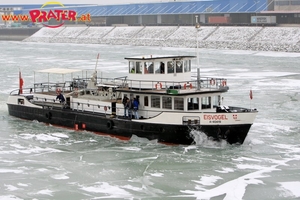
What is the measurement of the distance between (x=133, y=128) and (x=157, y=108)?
1486mm

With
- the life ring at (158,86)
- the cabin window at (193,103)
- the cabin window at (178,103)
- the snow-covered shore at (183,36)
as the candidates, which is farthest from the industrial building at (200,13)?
the cabin window at (178,103)

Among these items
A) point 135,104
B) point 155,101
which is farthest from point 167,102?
point 135,104

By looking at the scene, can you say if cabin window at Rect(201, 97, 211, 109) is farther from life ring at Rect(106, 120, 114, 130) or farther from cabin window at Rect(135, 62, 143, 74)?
life ring at Rect(106, 120, 114, 130)

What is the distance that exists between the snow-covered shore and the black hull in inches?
2327

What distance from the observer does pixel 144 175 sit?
81.3ft

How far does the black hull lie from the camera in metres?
28.5

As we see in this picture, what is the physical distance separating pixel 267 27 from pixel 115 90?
3047 inches

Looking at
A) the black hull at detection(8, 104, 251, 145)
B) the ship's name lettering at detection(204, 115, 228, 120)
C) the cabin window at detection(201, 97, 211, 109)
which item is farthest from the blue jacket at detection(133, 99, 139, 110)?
the ship's name lettering at detection(204, 115, 228, 120)

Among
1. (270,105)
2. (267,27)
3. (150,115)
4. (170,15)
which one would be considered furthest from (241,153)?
(170,15)

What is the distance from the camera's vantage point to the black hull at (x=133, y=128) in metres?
28.5

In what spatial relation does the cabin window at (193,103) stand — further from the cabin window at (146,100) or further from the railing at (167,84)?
the cabin window at (146,100)

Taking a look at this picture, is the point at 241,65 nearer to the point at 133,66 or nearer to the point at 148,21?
the point at 133,66

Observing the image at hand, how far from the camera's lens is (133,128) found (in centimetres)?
3019

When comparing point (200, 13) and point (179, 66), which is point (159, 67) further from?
point (200, 13)
